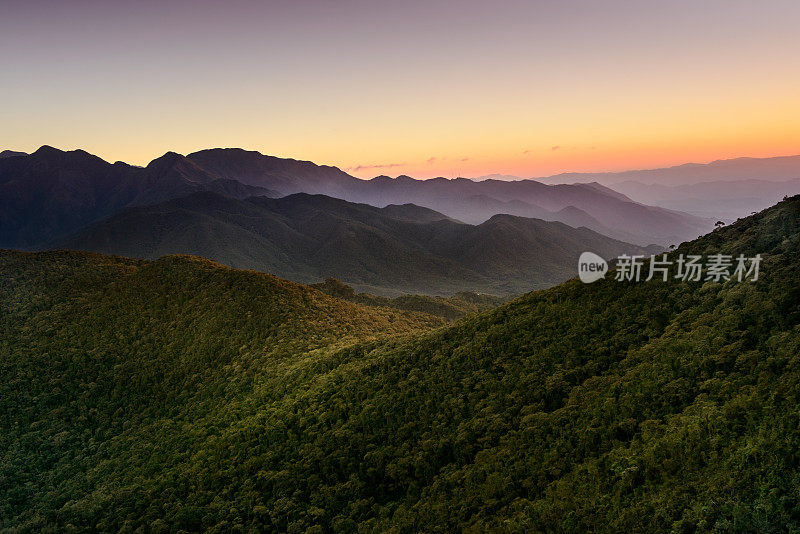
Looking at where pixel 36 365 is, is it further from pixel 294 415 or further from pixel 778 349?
pixel 778 349

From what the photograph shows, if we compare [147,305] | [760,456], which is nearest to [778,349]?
[760,456]

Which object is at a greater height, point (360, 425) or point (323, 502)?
point (360, 425)
